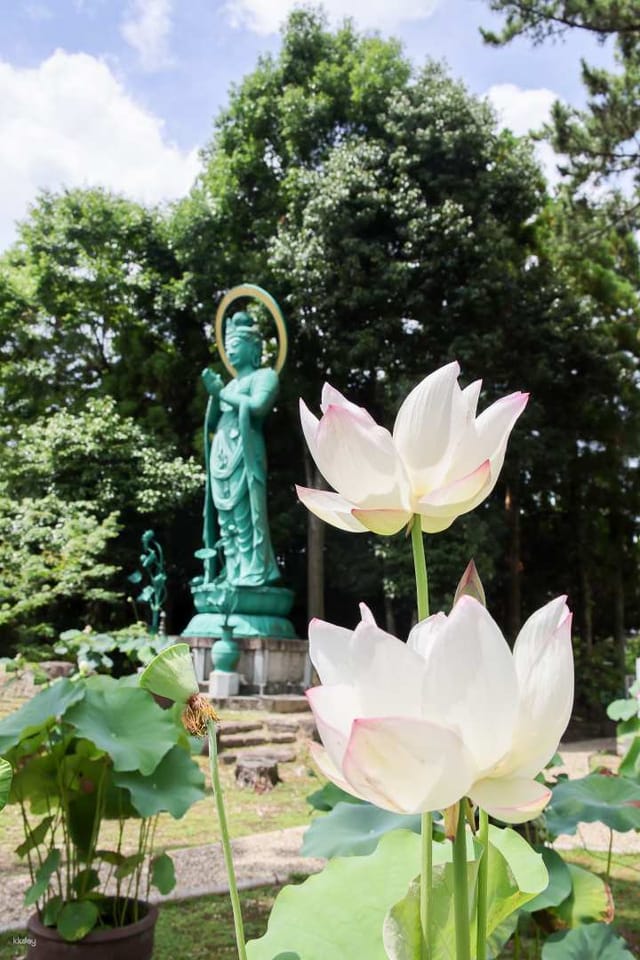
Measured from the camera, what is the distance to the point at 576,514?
12.1 m

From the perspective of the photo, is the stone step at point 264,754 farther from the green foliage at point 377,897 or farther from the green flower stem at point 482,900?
the green flower stem at point 482,900

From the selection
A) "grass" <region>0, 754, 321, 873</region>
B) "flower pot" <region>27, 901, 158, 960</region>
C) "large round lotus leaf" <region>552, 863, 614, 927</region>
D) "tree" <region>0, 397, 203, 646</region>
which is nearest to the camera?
"large round lotus leaf" <region>552, 863, 614, 927</region>

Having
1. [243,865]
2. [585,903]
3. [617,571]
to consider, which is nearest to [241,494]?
[617,571]

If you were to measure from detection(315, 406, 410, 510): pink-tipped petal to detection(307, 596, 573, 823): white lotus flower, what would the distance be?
0.47ft

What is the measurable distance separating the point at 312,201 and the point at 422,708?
10.6m

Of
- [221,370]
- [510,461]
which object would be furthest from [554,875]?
[221,370]

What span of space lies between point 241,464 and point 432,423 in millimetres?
9427

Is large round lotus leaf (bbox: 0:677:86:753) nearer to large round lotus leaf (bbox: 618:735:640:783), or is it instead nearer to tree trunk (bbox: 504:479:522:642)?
large round lotus leaf (bbox: 618:735:640:783)

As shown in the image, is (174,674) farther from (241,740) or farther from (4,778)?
(241,740)

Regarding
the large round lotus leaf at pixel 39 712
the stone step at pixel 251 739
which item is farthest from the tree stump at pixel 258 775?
the large round lotus leaf at pixel 39 712

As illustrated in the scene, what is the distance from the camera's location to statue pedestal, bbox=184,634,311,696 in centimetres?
869

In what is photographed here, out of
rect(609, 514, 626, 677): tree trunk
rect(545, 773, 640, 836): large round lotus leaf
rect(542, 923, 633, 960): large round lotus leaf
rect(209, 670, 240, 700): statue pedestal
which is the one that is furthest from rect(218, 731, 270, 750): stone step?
rect(609, 514, 626, 677): tree trunk

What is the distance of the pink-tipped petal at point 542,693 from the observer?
430mm

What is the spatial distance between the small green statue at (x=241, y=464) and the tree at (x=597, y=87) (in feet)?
13.5
